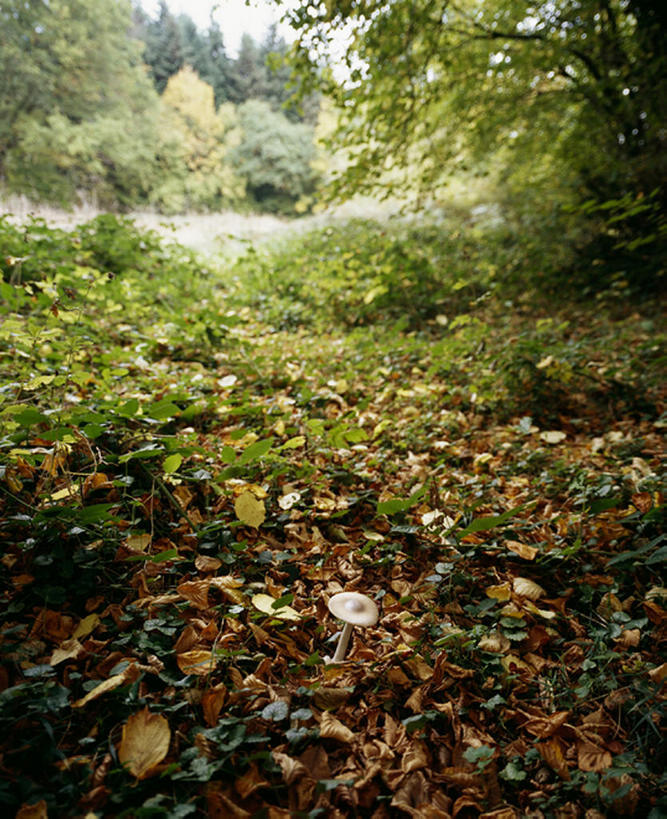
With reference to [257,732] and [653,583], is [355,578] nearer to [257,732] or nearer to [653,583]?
[257,732]

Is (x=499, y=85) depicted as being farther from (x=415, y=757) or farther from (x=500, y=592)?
(x=415, y=757)

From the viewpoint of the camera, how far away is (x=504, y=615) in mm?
1531

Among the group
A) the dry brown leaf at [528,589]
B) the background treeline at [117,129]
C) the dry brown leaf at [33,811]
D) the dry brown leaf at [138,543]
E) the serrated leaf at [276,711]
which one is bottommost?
the serrated leaf at [276,711]

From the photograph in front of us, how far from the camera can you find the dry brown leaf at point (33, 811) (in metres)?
0.83

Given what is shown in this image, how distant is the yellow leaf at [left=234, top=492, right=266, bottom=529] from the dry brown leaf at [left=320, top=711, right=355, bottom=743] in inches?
27.9

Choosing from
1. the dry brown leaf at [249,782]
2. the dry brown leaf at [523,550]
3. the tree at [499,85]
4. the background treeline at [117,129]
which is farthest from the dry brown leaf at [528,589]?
the background treeline at [117,129]

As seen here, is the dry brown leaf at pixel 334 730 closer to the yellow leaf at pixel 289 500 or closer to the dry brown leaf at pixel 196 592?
the dry brown leaf at pixel 196 592

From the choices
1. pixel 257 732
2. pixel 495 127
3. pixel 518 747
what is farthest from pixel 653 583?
pixel 495 127

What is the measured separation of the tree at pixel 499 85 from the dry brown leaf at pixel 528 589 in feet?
14.1

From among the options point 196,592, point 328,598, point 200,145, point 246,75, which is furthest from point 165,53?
point 328,598

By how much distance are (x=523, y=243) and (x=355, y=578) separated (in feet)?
20.9

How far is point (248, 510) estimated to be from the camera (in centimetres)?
166

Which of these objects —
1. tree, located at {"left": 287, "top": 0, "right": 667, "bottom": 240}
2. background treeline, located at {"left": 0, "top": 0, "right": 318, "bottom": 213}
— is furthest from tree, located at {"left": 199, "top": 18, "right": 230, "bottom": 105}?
tree, located at {"left": 287, "top": 0, "right": 667, "bottom": 240}

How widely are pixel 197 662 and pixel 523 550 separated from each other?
1379 millimetres
